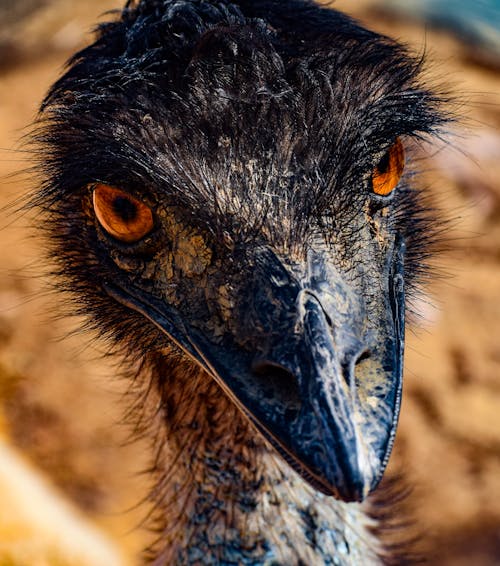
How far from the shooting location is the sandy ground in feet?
11.1

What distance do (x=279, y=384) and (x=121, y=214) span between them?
1.58ft

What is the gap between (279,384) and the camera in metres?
1.26

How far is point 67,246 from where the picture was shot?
187 centimetres

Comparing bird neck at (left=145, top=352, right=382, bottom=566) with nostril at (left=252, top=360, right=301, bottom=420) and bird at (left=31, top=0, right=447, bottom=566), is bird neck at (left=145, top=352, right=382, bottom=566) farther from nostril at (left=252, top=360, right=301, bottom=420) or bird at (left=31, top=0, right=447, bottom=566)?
nostril at (left=252, top=360, right=301, bottom=420)

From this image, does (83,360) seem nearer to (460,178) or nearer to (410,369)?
(410,369)

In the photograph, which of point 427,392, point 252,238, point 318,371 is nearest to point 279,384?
point 318,371

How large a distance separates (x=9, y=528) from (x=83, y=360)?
0.98 m

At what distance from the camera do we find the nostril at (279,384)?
48.3 inches

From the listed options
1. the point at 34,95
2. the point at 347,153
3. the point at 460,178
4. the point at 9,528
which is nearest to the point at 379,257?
the point at 347,153

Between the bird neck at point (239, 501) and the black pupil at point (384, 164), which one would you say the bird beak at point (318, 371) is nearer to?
the black pupil at point (384, 164)

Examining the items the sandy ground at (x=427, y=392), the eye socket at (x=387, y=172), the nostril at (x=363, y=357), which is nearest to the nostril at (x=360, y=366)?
the nostril at (x=363, y=357)

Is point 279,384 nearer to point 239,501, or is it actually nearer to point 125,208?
point 125,208

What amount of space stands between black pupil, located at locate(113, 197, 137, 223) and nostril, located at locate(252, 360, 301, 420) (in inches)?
15.9

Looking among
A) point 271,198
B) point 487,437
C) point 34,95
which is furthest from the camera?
point 34,95
